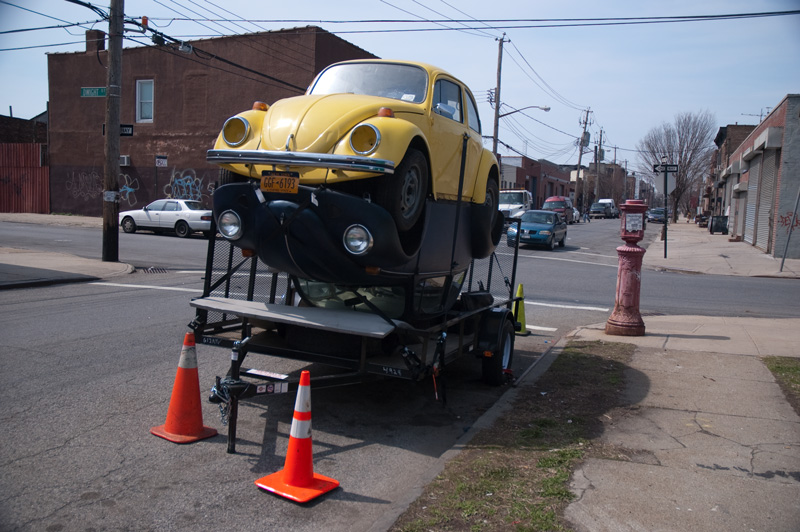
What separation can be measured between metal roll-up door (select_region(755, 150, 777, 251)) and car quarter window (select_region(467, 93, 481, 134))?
77.6 ft

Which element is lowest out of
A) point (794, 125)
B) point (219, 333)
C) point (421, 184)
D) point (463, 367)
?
point (463, 367)

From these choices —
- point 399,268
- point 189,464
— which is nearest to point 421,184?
point 399,268

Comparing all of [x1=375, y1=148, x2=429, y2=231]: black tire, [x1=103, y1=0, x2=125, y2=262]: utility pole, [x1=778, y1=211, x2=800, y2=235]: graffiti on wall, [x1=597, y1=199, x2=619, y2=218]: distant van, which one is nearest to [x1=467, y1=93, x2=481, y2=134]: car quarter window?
[x1=375, y1=148, x2=429, y2=231]: black tire

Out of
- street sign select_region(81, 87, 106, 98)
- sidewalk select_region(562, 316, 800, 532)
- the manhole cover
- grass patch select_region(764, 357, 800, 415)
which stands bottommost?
the manhole cover

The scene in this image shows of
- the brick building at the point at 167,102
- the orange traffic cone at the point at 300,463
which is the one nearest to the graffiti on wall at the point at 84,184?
the brick building at the point at 167,102

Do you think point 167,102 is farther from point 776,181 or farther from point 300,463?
point 300,463

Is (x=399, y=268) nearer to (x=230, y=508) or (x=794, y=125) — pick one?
(x=230, y=508)

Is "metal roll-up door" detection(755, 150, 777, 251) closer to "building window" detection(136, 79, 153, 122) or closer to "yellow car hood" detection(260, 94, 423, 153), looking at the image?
"yellow car hood" detection(260, 94, 423, 153)

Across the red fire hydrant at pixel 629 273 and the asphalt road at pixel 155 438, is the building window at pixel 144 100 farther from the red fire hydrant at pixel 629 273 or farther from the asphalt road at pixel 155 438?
the red fire hydrant at pixel 629 273

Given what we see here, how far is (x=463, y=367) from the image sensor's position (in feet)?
25.9

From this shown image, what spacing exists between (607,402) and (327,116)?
12.5 ft

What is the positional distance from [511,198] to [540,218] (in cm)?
1009

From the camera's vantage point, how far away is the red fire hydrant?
31.0 feet

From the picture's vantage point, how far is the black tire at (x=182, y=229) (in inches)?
1014
